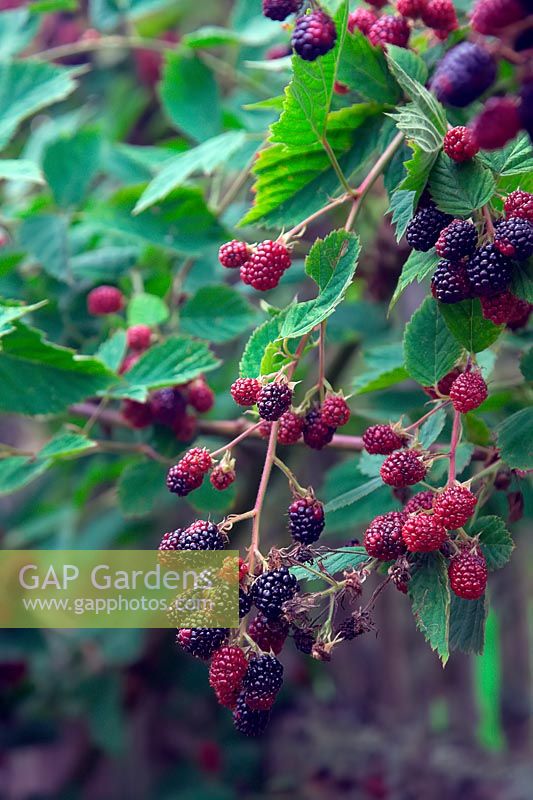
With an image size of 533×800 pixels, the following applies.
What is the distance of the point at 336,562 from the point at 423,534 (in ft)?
0.33

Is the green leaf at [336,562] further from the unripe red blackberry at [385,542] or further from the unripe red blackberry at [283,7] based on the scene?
Answer: the unripe red blackberry at [283,7]

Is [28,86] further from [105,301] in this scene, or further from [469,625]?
[469,625]

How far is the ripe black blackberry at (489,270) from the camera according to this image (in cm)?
63

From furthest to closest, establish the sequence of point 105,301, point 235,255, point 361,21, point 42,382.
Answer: point 105,301 < point 42,382 < point 361,21 < point 235,255

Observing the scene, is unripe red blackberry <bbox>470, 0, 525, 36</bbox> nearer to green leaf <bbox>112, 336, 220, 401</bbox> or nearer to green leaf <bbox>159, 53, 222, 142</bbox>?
green leaf <bbox>112, 336, 220, 401</bbox>

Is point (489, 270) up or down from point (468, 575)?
up

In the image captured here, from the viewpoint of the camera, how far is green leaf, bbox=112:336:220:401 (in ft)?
3.19

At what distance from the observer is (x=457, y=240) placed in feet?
2.07

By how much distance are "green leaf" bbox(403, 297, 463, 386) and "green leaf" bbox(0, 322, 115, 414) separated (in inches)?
14.4

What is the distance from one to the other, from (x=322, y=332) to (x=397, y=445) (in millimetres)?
121

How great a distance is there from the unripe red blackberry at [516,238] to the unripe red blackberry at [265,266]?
7.2 inches

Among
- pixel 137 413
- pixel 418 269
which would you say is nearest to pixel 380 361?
pixel 137 413

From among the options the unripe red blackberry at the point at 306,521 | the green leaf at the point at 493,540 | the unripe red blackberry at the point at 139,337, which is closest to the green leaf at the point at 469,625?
the green leaf at the point at 493,540

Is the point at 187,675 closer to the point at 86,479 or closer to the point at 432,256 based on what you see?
the point at 86,479
